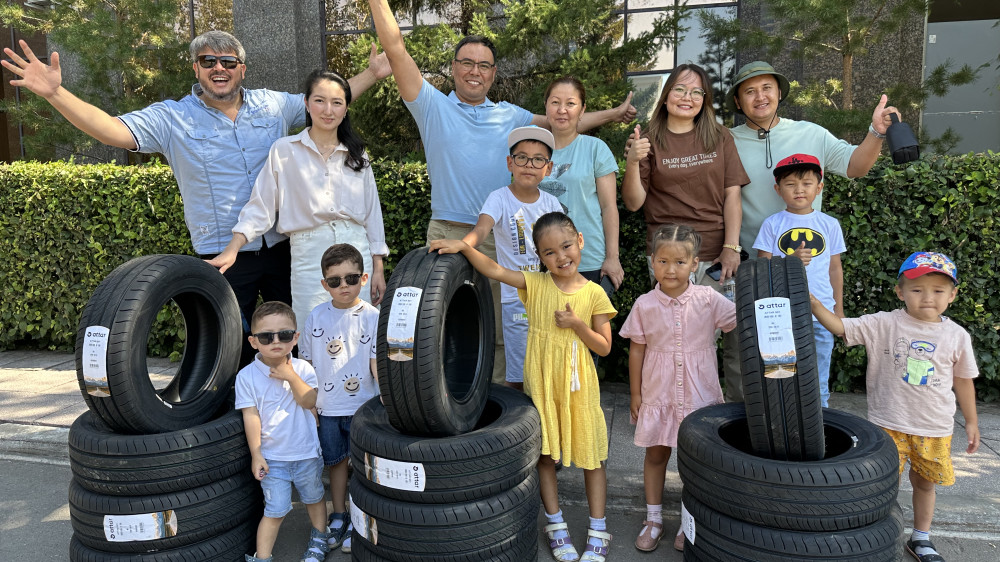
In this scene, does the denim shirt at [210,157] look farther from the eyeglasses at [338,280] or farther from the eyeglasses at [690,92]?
the eyeglasses at [690,92]

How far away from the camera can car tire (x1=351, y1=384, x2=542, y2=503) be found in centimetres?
262

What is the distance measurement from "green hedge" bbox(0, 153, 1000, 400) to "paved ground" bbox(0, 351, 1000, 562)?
85 cm

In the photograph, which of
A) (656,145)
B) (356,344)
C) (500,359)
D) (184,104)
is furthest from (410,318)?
(184,104)

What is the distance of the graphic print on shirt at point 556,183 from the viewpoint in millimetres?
3684

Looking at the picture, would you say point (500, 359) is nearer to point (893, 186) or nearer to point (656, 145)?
point (656, 145)

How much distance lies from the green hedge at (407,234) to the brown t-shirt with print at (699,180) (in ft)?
4.38

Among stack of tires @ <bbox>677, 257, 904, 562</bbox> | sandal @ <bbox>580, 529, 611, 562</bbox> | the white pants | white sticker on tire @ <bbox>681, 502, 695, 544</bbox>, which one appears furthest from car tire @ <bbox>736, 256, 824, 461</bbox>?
the white pants

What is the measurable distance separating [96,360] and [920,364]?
3.61 m

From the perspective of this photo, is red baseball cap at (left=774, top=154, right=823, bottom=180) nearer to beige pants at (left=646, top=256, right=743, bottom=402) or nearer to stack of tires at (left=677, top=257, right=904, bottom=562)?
beige pants at (left=646, top=256, right=743, bottom=402)

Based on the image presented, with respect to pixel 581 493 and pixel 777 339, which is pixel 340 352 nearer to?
pixel 581 493

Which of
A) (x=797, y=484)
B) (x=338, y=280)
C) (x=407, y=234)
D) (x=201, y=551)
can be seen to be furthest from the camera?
(x=407, y=234)

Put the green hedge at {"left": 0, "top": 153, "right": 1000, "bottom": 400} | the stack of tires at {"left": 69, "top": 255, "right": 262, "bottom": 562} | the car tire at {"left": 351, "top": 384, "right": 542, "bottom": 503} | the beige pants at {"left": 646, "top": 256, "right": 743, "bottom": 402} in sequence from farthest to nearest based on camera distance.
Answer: the green hedge at {"left": 0, "top": 153, "right": 1000, "bottom": 400}
the beige pants at {"left": 646, "top": 256, "right": 743, "bottom": 402}
the stack of tires at {"left": 69, "top": 255, "right": 262, "bottom": 562}
the car tire at {"left": 351, "top": 384, "right": 542, "bottom": 503}

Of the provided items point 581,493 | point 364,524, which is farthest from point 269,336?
point 581,493

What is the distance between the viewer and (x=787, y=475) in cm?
241
